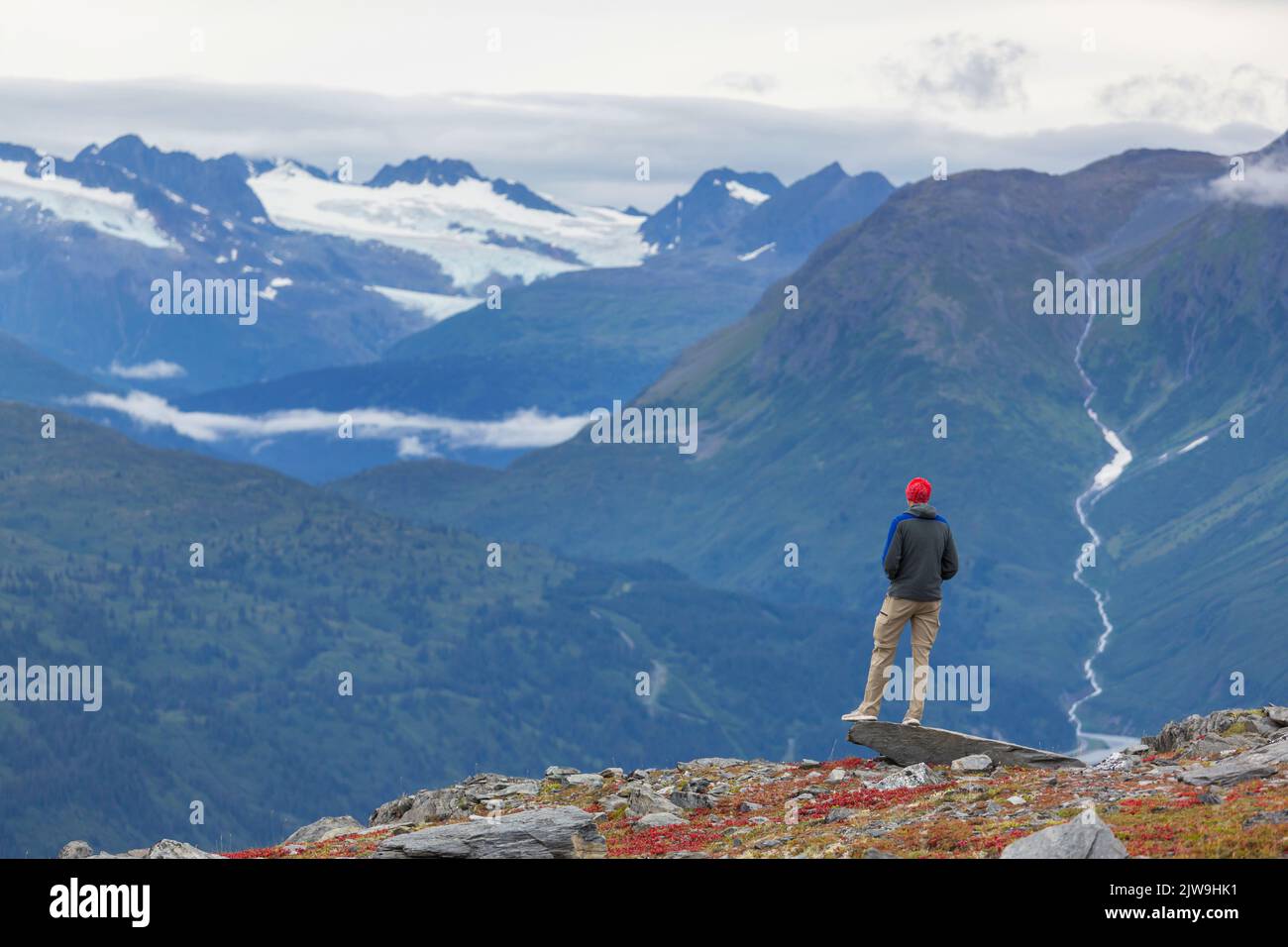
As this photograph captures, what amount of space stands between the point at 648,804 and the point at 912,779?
702cm

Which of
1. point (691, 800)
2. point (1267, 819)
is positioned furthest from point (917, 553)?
point (1267, 819)

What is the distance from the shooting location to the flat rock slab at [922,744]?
2024 inches

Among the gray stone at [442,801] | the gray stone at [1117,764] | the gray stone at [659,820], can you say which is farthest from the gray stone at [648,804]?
the gray stone at [1117,764]

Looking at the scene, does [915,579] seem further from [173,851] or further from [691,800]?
[173,851]

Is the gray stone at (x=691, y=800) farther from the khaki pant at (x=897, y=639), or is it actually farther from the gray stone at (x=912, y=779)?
the khaki pant at (x=897, y=639)

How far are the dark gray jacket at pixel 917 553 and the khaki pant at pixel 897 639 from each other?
43 cm

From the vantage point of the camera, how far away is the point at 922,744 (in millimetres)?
52000

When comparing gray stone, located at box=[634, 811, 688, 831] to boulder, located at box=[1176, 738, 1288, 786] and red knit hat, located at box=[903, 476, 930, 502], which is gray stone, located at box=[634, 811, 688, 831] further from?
boulder, located at box=[1176, 738, 1288, 786]

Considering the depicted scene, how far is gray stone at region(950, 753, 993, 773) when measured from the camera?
163 feet
